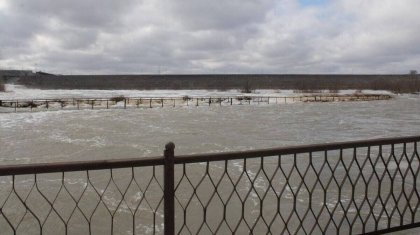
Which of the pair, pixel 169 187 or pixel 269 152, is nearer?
pixel 169 187

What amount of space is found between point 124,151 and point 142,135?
18.4 ft

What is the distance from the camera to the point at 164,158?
11.1ft

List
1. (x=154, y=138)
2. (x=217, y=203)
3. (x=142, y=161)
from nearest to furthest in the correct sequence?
(x=142, y=161), (x=217, y=203), (x=154, y=138)

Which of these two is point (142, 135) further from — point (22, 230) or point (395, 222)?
point (395, 222)

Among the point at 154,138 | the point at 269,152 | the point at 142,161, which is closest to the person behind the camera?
the point at 142,161

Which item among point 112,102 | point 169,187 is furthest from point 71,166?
point 112,102

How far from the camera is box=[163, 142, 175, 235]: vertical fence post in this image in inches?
133

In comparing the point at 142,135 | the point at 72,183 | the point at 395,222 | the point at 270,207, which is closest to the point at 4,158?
the point at 72,183

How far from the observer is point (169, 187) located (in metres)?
3.44

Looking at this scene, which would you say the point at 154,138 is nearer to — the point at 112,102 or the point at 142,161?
the point at 142,161

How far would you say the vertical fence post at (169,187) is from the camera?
3.38m

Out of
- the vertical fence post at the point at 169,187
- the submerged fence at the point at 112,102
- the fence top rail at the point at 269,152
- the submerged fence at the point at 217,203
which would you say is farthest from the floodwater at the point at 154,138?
the submerged fence at the point at 112,102

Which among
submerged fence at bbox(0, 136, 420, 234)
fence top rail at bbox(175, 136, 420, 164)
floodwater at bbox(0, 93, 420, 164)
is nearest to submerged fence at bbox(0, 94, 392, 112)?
floodwater at bbox(0, 93, 420, 164)

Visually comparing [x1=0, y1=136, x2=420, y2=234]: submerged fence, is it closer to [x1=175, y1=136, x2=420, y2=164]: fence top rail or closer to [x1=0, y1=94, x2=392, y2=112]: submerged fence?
[x1=175, y1=136, x2=420, y2=164]: fence top rail
